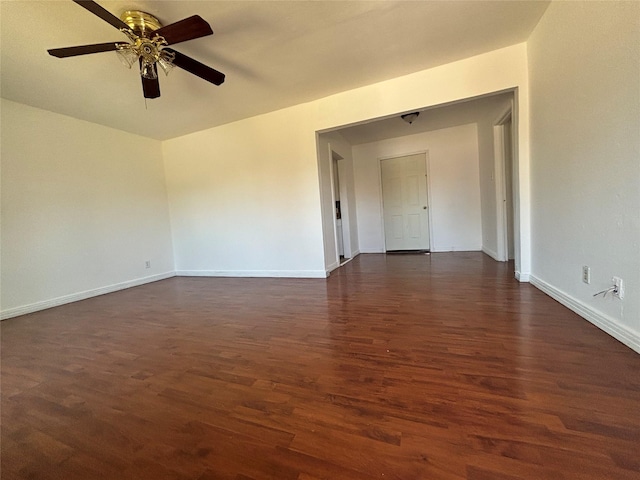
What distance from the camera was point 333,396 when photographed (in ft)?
4.10

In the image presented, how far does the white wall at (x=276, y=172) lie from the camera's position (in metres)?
2.77

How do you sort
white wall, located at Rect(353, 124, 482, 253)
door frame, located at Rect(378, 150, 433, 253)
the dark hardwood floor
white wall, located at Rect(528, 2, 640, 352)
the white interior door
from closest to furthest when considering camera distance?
1. the dark hardwood floor
2. white wall, located at Rect(528, 2, 640, 352)
3. white wall, located at Rect(353, 124, 482, 253)
4. door frame, located at Rect(378, 150, 433, 253)
5. the white interior door

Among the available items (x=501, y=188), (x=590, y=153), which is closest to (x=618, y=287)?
(x=590, y=153)

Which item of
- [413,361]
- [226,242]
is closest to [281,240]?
[226,242]

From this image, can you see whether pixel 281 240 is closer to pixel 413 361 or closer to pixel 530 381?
pixel 413 361

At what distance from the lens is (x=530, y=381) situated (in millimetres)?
1242

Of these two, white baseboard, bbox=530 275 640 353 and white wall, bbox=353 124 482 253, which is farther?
white wall, bbox=353 124 482 253

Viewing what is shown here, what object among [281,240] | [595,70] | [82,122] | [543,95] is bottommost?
[281,240]

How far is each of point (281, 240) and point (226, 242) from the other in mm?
1112

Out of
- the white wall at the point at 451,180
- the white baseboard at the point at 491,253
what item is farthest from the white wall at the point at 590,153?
the white wall at the point at 451,180

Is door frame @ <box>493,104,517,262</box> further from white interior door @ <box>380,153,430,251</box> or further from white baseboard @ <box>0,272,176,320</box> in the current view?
white baseboard @ <box>0,272,176,320</box>

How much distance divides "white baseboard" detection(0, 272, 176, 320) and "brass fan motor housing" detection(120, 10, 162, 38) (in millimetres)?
3436

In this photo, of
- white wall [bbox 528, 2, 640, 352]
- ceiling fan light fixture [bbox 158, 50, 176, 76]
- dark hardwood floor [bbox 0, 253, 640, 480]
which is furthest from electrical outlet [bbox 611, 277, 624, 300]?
ceiling fan light fixture [bbox 158, 50, 176, 76]

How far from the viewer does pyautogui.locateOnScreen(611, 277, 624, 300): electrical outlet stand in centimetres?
150
